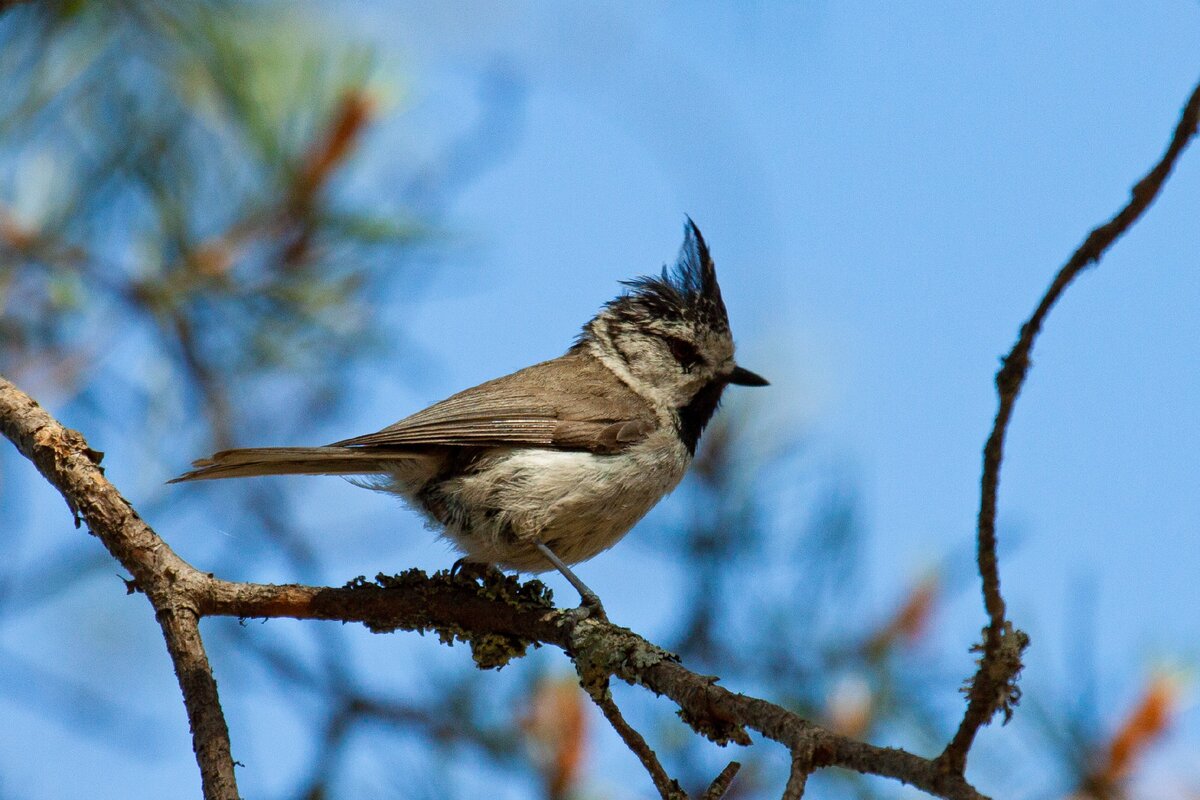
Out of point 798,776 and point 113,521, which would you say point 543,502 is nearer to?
point 113,521

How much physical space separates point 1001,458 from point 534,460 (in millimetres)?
2065

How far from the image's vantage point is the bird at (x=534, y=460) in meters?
3.34

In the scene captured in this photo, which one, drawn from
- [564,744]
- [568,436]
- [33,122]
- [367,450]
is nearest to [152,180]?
[33,122]

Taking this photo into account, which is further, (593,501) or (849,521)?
(849,521)

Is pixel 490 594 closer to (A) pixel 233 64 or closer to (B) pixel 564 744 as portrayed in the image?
(B) pixel 564 744

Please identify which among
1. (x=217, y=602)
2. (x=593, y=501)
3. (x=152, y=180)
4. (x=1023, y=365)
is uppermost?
(x=152, y=180)

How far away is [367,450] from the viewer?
3398mm

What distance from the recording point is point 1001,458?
1.51m

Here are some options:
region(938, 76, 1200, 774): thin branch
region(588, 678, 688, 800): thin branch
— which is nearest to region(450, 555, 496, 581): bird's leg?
region(588, 678, 688, 800): thin branch

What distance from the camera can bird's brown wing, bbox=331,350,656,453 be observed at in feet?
11.3

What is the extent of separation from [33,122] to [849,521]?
9.13 feet

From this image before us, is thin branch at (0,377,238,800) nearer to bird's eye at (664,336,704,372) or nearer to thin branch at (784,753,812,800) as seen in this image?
thin branch at (784,753,812,800)

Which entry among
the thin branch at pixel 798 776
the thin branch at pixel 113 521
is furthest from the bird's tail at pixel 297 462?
the thin branch at pixel 798 776

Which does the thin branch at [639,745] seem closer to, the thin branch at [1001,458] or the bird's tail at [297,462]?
the thin branch at [1001,458]
